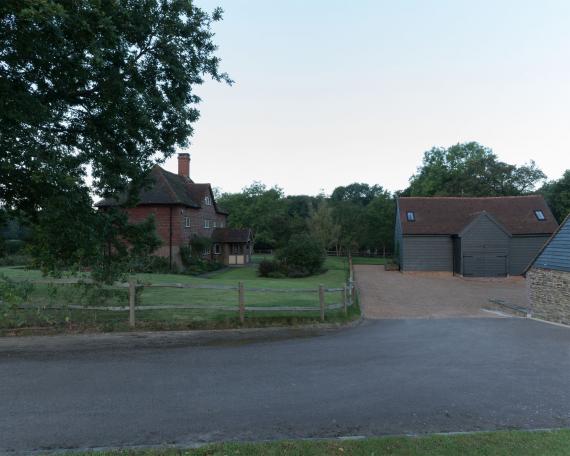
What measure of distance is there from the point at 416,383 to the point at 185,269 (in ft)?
94.2

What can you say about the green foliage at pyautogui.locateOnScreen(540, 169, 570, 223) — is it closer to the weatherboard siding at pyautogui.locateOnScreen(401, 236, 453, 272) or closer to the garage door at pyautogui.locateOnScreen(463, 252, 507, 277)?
the garage door at pyautogui.locateOnScreen(463, 252, 507, 277)

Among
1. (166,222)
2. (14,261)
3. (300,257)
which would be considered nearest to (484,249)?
(300,257)

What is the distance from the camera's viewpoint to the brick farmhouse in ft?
110

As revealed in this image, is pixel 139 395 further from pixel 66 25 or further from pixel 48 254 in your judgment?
pixel 66 25

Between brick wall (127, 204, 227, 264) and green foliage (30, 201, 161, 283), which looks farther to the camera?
brick wall (127, 204, 227, 264)

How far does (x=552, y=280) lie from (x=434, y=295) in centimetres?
667

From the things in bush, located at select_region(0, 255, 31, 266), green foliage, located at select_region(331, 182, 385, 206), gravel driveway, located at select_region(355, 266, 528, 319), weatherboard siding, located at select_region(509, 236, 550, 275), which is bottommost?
gravel driveway, located at select_region(355, 266, 528, 319)

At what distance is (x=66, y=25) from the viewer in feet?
29.1

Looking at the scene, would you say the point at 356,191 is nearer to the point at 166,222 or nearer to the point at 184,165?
the point at 184,165

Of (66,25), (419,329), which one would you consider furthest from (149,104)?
(419,329)

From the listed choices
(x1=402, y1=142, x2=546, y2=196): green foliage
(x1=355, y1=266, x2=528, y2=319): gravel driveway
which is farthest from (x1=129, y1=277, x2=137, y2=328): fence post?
(x1=402, y1=142, x2=546, y2=196): green foliage

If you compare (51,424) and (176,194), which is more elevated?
(176,194)

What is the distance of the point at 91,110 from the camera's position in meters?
11.4

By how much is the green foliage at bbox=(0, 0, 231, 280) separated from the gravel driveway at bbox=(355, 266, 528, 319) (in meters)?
9.98
